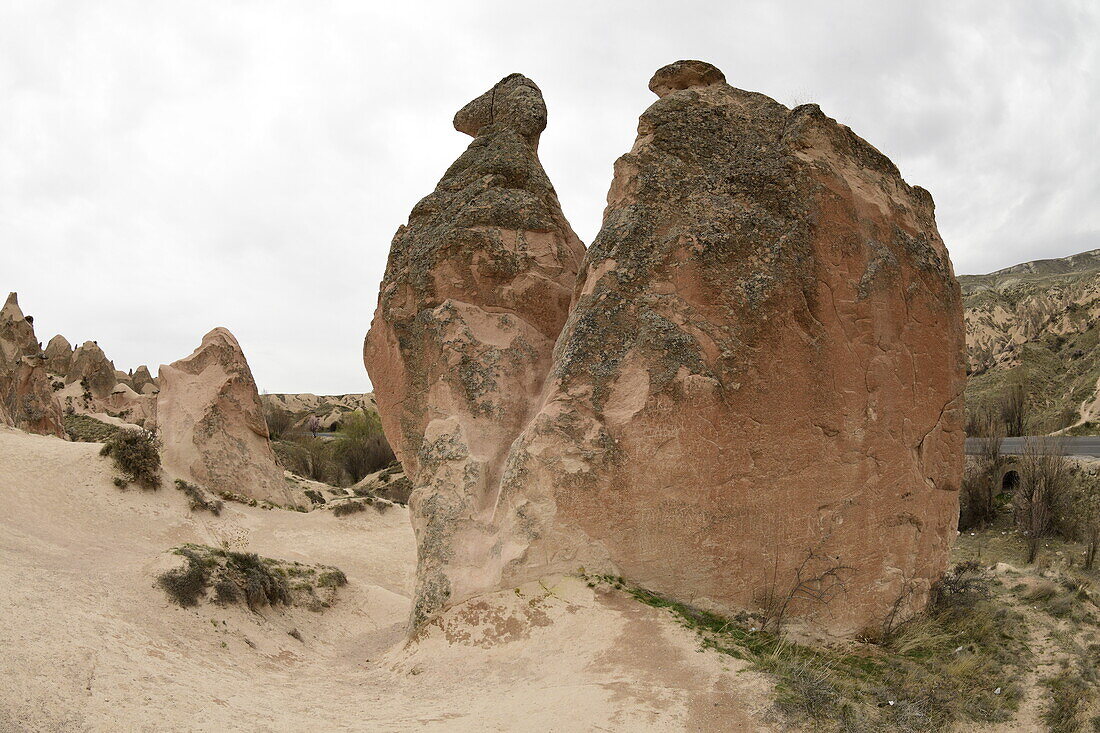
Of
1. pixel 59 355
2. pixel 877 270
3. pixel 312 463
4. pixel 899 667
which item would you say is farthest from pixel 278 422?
pixel 899 667

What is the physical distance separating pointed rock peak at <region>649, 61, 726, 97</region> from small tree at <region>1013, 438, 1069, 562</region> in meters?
9.44

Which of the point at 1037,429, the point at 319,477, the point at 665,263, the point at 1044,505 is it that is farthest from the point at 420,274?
the point at 1037,429

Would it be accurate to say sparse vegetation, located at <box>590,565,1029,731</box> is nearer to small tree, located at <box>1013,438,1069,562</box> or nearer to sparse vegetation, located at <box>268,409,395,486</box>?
small tree, located at <box>1013,438,1069,562</box>

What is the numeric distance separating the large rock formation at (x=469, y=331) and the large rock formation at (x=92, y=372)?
28.1 m

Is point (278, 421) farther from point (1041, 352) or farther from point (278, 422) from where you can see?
point (1041, 352)

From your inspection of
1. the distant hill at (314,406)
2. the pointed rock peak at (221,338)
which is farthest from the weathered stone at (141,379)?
the pointed rock peak at (221,338)

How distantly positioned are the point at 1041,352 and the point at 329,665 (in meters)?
33.3

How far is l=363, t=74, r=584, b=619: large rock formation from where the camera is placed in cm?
Answer: 591

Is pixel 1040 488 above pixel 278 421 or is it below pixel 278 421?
below

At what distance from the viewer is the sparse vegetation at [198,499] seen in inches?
456

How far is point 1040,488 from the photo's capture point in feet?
40.3

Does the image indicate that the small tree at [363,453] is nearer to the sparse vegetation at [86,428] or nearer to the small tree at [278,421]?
the small tree at [278,421]

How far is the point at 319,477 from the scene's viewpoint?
24.3 metres

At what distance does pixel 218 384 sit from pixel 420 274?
926cm
